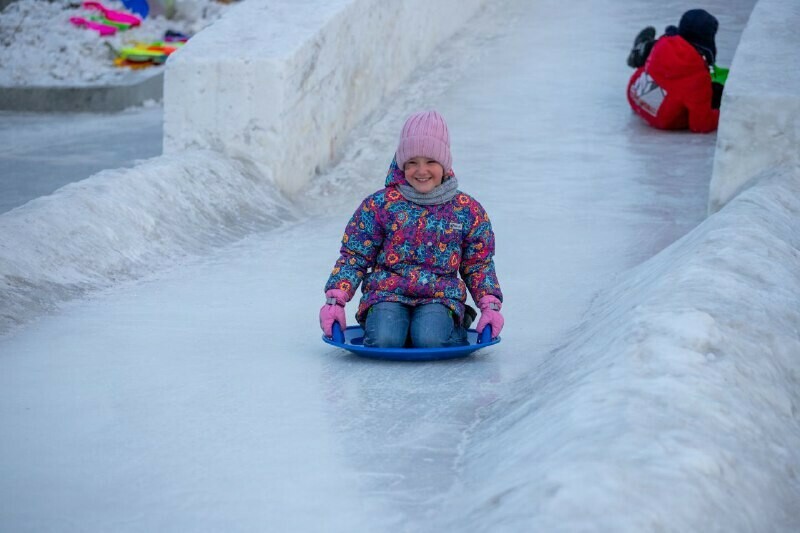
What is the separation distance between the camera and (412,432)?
3195 mm

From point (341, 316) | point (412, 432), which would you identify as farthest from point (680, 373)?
point (341, 316)

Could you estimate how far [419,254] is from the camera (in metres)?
4.02

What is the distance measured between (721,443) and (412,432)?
94 centimetres

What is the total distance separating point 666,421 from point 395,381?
4.39ft

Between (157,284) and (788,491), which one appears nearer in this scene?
(788,491)

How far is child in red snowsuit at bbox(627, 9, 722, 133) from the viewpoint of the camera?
755cm

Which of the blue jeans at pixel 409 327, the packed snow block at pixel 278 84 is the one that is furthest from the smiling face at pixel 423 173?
the packed snow block at pixel 278 84

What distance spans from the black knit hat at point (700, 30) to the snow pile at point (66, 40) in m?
6.27

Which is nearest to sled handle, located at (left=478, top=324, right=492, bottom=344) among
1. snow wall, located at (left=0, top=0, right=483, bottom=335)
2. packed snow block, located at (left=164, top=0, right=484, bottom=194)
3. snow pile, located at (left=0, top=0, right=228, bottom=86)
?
snow wall, located at (left=0, top=0, right=483, bottom=335)

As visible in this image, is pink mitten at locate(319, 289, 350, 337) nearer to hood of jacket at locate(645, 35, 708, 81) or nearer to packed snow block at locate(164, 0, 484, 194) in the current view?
packed snow block at locate(164, 0, 484, 194)

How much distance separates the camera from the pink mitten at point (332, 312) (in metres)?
3.93

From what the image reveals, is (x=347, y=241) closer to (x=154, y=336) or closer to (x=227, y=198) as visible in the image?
(x=154, y=336)

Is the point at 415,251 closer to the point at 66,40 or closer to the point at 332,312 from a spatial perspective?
the point at 332,312

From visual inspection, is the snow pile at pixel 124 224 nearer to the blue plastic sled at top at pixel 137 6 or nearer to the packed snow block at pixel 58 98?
the packed snow block at pixel 58 98
